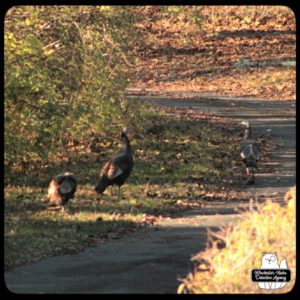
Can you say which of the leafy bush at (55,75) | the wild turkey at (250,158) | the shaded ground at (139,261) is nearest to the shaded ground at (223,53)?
the leafy bush at (55,75)

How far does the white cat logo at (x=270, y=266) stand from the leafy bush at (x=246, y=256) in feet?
0.16

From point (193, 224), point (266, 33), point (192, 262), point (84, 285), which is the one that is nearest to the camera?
point (84, 285)

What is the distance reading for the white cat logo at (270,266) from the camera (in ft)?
35.8

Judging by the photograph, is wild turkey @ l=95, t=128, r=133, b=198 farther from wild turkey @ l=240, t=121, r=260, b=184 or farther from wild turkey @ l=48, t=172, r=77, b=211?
wild turkey @ l=240, t=121, r=260, b=184

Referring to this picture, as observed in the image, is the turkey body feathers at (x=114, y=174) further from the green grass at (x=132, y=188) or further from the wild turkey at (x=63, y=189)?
the wild turkey at (x=63, y=189)

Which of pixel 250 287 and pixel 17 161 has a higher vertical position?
pixel 17 161

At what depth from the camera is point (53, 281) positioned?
12.0 metres

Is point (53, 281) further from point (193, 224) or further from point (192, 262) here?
point (193, 224)

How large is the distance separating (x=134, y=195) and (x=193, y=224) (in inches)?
119

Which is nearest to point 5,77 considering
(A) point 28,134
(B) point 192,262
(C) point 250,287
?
(A) point 28,134

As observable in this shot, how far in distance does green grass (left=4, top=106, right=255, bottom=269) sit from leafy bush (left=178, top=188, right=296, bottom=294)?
10.5ft
